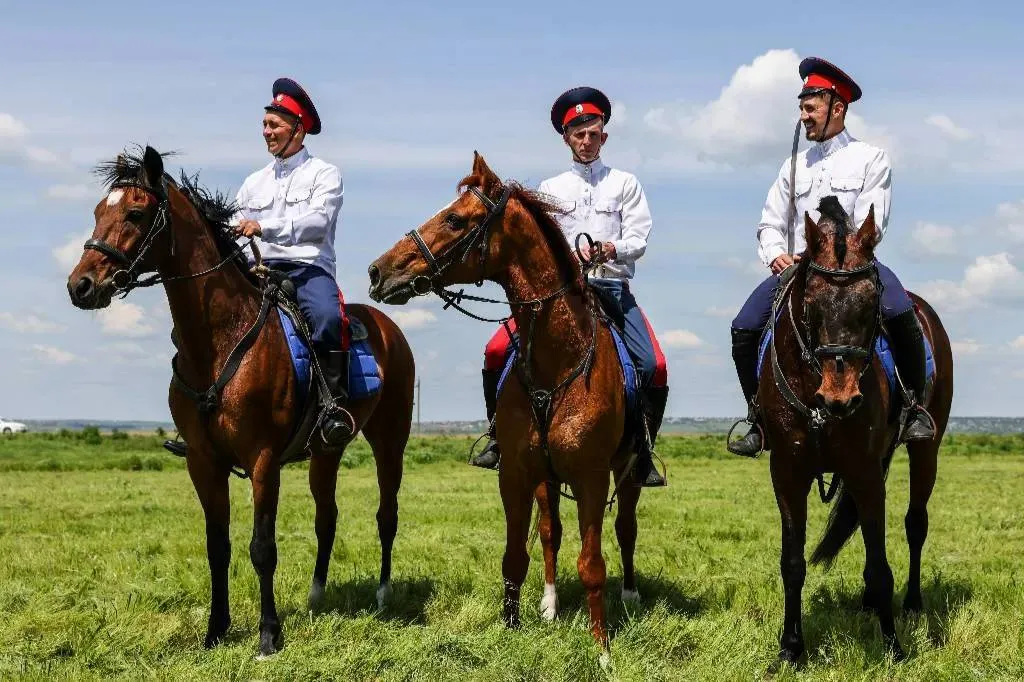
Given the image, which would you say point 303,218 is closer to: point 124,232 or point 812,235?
point 124,232

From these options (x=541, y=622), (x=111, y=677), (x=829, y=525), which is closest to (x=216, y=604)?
(x=111, y=677)

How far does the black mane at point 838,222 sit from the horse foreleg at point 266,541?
13.3 feet

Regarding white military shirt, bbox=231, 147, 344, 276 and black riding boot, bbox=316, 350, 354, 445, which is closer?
black riding boot, bbox=316, 350, 354, 445

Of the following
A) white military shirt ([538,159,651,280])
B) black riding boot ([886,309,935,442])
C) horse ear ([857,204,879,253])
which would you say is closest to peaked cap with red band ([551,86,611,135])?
white military shirt ([538,159,651,280])

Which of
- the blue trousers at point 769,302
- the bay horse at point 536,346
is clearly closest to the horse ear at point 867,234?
the blue trousers at point 769,302

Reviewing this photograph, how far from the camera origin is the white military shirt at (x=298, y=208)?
8188 millimetres

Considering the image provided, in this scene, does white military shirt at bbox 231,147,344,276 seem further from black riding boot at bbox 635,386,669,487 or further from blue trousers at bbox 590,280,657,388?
black riding boot at bbox 635,386,669,487

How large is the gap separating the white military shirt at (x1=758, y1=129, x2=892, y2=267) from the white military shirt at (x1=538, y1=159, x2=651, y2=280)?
0.95m

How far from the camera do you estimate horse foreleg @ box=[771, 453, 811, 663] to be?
7.10 meters

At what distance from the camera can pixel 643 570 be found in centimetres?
1030

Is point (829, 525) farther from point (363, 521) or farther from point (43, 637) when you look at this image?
point (363, 521)

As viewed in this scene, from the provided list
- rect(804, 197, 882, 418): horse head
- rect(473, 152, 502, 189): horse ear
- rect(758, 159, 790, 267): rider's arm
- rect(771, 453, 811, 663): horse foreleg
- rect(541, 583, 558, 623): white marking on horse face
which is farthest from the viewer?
rect(541, 583, 558, 623): white marking on horse face

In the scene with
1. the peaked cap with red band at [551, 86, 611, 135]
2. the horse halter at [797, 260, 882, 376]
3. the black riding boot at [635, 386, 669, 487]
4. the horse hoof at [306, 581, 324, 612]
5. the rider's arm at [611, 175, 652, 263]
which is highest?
the peaked cap with red band at [551, 86, 611, 135]

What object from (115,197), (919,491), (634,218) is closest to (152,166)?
(115,197)
